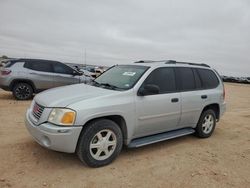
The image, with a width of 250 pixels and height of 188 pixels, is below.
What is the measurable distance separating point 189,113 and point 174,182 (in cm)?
210

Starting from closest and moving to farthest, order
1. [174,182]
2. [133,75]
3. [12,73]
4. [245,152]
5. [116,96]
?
[174,182]
[116,96]
[133,75]
[245,152]
[12,73]

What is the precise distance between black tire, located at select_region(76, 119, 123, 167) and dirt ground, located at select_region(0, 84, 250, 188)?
13 centimetres

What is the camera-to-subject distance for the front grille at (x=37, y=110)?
407 centimetres

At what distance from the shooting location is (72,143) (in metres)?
3.83

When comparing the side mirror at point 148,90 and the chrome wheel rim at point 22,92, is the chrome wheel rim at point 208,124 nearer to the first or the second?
the side mirror at point 148,90

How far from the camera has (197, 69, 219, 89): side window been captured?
614 cm

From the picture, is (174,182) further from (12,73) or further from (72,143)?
(12,73)

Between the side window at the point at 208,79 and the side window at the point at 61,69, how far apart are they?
262 inches

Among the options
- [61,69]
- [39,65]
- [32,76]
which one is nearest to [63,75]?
[61,69]

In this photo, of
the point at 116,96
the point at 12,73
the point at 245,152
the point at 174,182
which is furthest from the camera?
the point at 12,73

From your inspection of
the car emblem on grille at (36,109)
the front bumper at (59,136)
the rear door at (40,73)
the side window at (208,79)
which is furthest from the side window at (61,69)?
the front bumper at (59,136)

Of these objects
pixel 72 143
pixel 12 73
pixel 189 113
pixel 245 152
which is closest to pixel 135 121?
pixel 72 143

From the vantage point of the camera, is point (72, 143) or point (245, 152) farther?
point (245, 152)

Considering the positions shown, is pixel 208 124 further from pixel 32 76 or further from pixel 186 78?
pixel 32 76
